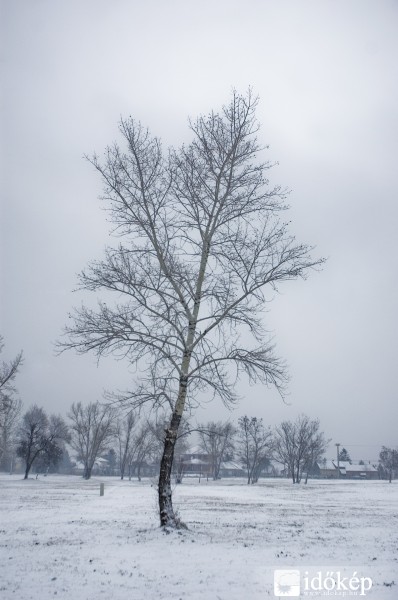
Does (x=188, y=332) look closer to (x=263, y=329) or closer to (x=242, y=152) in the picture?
(x=263, y=329)

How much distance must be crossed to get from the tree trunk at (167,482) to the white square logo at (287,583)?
187 inches

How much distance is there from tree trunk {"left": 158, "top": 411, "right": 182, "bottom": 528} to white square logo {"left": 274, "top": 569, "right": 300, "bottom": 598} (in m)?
4.75

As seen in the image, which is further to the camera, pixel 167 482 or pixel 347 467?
pixel 347 467

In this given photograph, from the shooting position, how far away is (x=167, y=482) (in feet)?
38.2

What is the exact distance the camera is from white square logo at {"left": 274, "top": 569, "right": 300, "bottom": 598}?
6223 millimetres

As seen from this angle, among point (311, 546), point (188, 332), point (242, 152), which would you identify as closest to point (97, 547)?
point (311, 546)

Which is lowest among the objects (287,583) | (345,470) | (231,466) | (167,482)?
(345,470)

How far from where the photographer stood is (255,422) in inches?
2955

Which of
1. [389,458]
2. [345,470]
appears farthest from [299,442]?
[345,470]

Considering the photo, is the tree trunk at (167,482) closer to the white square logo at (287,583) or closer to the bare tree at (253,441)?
the white square logo at (287,583)

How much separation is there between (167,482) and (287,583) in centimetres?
549

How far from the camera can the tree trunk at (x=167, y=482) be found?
→ 11500 millimetres

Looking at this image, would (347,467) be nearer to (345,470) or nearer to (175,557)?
(345,470)

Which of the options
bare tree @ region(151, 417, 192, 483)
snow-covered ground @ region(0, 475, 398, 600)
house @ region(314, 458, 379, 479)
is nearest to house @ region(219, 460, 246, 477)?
house @ region(314, 458, 379, 479)
